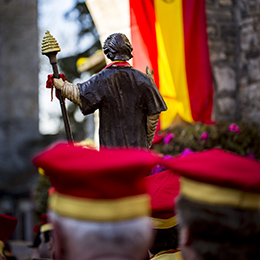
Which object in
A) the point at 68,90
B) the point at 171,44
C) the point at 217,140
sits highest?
the point at 68,90

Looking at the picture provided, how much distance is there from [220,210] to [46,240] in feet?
9.45

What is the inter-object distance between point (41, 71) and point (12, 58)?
1.05 m

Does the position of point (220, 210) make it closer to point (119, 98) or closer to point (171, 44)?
point (119, 98)

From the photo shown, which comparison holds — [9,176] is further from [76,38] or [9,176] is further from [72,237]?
[72,237]

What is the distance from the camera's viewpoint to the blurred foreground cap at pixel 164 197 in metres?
2.63

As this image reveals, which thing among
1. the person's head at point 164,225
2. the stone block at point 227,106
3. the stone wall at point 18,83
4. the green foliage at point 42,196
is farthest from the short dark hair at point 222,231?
the stone wall at point 18,83

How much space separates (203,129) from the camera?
20.4ft

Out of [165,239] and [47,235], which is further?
[47,235]

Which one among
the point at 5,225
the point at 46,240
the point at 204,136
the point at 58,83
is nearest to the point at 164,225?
the point at 5,225

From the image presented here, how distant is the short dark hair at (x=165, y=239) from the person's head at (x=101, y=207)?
0.98 m

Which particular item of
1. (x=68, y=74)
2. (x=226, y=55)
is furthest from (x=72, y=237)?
(x=68, y=74)

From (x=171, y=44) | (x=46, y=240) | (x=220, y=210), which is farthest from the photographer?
(x=171, y=44)

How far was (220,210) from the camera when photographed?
1.69m

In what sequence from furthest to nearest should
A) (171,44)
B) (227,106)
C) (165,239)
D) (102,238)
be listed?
(227,106)
(171,44)
(165,239)
(102,238)
